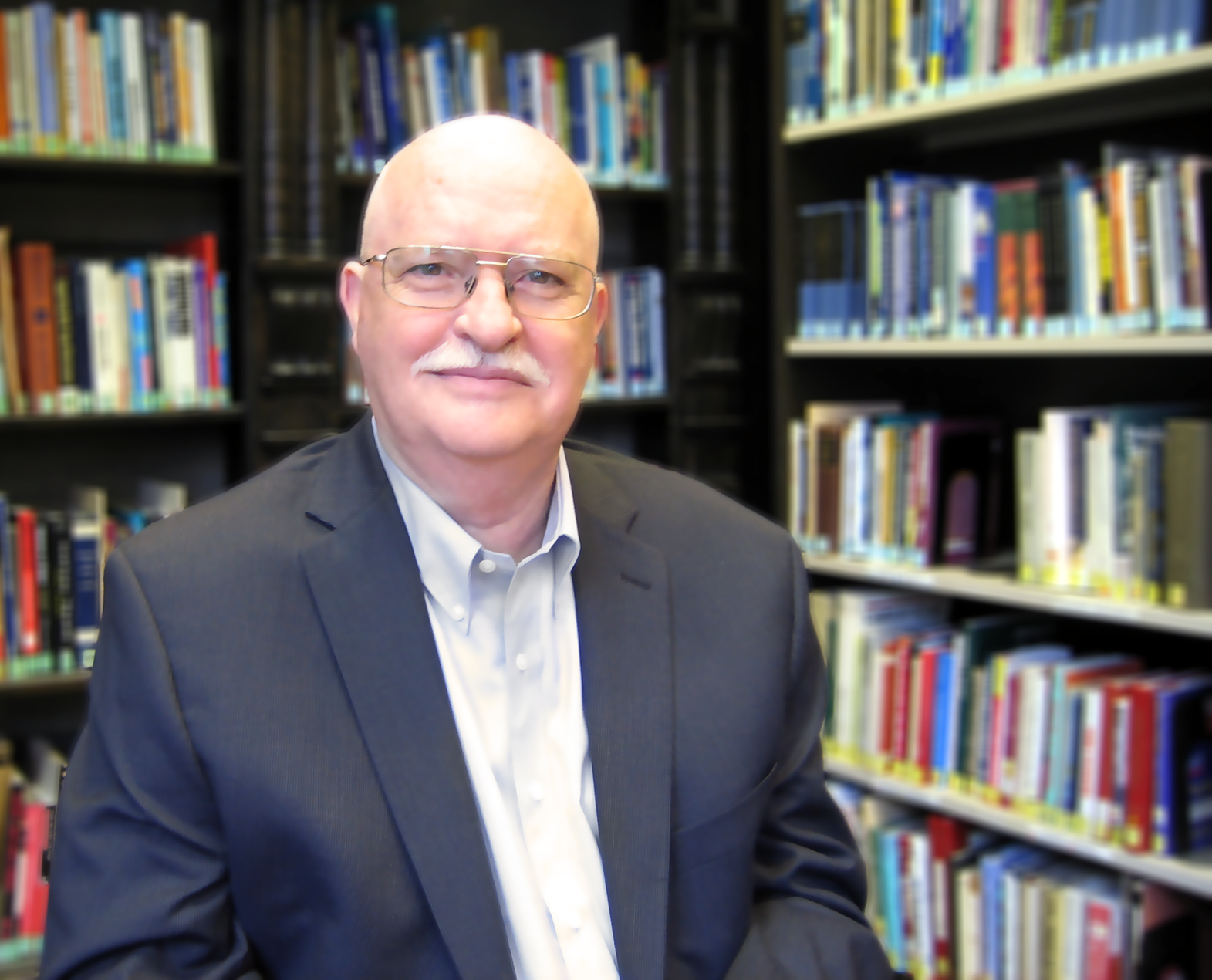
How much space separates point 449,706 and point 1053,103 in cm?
186

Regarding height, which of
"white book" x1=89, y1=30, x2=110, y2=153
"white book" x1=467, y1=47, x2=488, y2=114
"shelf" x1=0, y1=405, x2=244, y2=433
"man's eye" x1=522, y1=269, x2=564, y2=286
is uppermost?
"white book" x1=467, y1=47, x2=488, y2=114

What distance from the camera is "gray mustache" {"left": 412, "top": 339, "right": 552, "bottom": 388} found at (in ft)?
3.93

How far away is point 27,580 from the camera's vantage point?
7.89ft

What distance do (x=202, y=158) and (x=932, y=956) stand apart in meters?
2.28

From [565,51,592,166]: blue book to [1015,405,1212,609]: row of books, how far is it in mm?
1345

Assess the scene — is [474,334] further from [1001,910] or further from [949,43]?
[1001,910]

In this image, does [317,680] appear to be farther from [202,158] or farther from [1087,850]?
[202,158]

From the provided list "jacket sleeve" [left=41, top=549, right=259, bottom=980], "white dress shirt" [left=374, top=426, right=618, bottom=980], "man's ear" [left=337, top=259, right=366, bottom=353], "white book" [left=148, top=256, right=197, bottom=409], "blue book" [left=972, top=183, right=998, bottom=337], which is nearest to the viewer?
"jacket sleeve" [left=41, top=549, right=259, bottom=980]

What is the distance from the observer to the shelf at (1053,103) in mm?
2027

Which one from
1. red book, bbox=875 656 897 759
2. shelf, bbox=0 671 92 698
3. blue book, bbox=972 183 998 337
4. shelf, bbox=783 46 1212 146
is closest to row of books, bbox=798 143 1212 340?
blue book, bbox=972 183 998 337

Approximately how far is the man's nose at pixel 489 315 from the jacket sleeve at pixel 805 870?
0.48 m

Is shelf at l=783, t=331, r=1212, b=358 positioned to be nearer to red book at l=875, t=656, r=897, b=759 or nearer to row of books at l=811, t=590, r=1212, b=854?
row of books at l=811, t=590, r=1212, b=854

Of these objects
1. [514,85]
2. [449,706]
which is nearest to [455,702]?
[449,706]

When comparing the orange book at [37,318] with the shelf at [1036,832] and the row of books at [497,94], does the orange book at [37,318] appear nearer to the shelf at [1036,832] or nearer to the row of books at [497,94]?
the row of books at [497,94]
